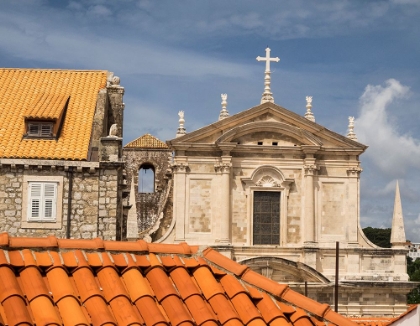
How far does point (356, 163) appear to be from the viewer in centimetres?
3681

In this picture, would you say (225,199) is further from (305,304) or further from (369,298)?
(305,304)

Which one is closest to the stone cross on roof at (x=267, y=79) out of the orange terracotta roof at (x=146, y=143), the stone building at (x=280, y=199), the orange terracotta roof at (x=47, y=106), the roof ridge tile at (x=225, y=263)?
the stone building at (x=280, y=199)

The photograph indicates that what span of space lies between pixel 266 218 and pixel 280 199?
1.04 meters

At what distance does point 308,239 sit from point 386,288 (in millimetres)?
3813

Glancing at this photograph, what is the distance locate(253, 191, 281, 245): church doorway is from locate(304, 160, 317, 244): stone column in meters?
1.22

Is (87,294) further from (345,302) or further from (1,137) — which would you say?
(345,302)

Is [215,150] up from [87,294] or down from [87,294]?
up

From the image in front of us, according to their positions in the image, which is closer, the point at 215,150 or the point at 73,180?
the point at 73,180

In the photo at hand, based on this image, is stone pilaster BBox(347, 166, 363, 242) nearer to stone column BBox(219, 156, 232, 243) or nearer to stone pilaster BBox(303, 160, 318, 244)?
stone pilaster BBox(303, 160, 318, 244)

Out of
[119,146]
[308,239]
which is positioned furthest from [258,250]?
[119,146]

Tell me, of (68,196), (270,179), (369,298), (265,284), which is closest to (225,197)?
(270,179)

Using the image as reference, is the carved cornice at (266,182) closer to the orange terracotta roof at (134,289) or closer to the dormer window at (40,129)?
the dormer window at (40,129)

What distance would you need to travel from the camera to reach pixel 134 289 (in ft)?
25.0

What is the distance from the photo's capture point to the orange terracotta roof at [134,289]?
7.19 m
